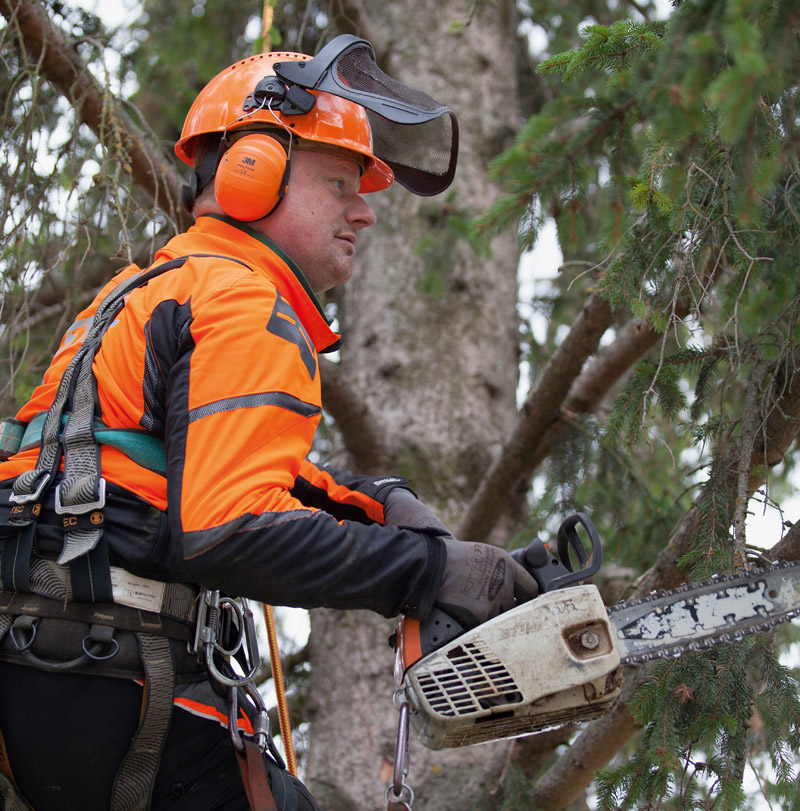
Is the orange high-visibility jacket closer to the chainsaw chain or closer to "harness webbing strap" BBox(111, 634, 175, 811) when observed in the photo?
"harness webbing strap" BBox(111, 634, 175, 811)

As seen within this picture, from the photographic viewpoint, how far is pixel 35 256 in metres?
3.38

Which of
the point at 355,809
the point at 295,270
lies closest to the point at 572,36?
the point at 295,270

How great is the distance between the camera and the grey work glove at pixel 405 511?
2217 millimetres

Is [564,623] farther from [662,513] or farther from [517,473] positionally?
[662,513]

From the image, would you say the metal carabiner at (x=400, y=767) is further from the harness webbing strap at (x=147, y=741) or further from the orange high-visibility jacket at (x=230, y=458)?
the harness webbing strap at (x=147, y=741)

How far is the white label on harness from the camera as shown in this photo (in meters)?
1.86

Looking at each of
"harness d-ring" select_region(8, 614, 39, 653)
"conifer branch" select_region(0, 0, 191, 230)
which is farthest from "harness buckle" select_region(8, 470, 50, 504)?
"conifer branch" select_region(0, 0, 191, 230)

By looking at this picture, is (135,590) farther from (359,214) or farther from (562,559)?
(359,214)

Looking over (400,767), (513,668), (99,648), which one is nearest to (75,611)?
(99,648)

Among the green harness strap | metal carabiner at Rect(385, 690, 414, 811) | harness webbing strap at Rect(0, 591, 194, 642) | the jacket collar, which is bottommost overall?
metal carabiner at Rect(385, 690, 414, 811)

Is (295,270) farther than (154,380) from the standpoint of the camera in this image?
Yes

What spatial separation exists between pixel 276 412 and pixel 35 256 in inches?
79.1

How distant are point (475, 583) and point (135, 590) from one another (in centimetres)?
70

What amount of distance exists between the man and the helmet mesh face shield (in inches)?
25.1
